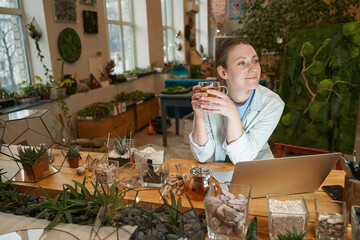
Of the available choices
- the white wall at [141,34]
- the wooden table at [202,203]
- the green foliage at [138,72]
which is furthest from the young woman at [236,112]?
the white wall at [141,34]

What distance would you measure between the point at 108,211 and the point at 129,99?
4360 mm

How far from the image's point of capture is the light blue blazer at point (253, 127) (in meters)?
1.54

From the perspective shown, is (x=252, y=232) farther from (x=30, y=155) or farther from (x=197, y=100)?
(x=30, y=155)

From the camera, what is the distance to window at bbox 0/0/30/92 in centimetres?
350

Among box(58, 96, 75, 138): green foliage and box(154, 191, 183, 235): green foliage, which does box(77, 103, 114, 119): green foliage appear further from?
box(154, 191, 183, 235): green foliage

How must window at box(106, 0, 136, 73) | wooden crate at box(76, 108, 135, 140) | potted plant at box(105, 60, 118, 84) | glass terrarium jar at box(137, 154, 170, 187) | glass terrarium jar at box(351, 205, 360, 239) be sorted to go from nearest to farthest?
glass terrarium jar at box(351, 205, 360, 239) → glass terrarium jar at box(137, 154, 170, 187) → wooden crate at box(76, 108, 135, 140) → potted plant at box(105, 60, 118, 84) → window at box(106, 0, 136, 73)

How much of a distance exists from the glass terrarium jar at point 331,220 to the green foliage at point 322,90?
2.27m

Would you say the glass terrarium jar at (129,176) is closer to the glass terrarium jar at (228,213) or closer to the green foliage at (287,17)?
the glass terrarium jar at (228,213)

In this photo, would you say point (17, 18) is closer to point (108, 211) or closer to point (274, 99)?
point (274, 99)

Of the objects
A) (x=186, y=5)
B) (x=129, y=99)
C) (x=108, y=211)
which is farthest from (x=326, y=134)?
(x=186, y=5)

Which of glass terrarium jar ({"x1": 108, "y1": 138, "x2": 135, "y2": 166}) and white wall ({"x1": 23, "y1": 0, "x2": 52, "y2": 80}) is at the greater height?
white wall ({"x1": 23, "y1": 0, "x2": 52, "y2": 80})

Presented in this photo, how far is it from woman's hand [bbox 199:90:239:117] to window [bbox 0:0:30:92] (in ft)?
10.4

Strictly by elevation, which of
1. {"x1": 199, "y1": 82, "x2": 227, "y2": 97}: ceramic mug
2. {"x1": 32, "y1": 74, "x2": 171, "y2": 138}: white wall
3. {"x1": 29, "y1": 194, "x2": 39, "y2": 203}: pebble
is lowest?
{"x1": 32, "y1": 74, "x2": 171, "y2": 138}: white wall

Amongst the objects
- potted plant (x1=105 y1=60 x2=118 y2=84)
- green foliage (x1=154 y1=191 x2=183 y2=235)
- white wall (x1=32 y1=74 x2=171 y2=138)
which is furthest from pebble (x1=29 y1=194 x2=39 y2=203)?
potted plant (x1=105 y1=60 x2=118 y2=84)
